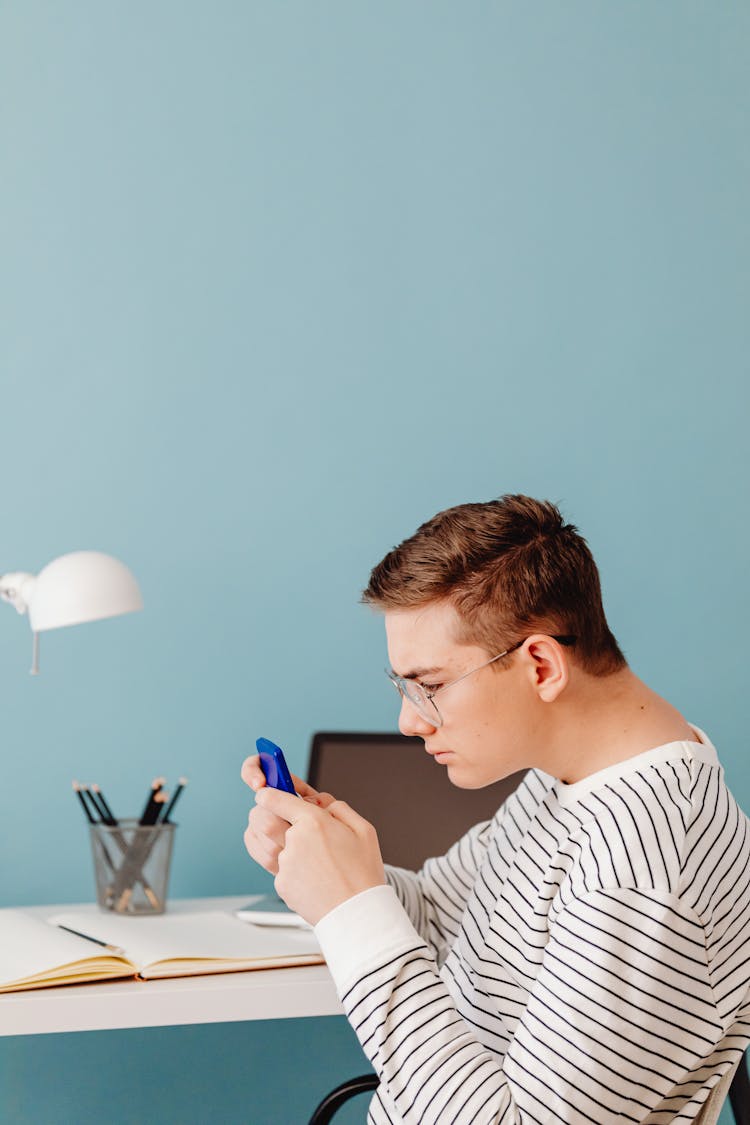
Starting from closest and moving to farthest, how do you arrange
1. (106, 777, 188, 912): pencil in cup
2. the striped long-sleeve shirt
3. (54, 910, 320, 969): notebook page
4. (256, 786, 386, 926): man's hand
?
1. the striped long-sleeve shirt
2. (256, 786, 386, 926): man's hand
3. (54, 910, 320, 969): notebook page
4. (106, 777, 188, 912): pencil in cup

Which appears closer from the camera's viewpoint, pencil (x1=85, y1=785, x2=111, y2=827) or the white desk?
the white desk

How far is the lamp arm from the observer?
126 centimetres

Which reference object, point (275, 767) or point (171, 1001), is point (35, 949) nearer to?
point (171, 1001)

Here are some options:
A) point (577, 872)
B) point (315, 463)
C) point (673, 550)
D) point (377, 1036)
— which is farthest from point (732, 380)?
point (377, 1036)

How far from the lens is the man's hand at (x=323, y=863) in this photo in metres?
0.85

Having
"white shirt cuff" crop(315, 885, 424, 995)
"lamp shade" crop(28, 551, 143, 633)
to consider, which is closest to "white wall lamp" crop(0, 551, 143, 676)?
"lamp shade" crop(28, 551, 143, 633)

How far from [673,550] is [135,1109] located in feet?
3.62

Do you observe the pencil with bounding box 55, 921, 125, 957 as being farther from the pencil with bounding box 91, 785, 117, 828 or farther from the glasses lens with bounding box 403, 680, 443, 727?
the glasses lens with bounding box 403, 680, 443, 727

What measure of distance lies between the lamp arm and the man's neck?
63 centimetres

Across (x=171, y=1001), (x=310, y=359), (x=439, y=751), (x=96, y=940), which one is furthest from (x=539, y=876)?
(x=310, y=359)

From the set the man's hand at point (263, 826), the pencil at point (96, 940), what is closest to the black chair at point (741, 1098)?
the man's hand at point (263, 826)

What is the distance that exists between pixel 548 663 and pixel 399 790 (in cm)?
59

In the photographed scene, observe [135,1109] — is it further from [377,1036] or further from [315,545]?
[377,1036]

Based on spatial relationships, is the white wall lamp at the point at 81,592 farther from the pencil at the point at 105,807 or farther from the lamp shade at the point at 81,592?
the pencil at the point at 105,807
